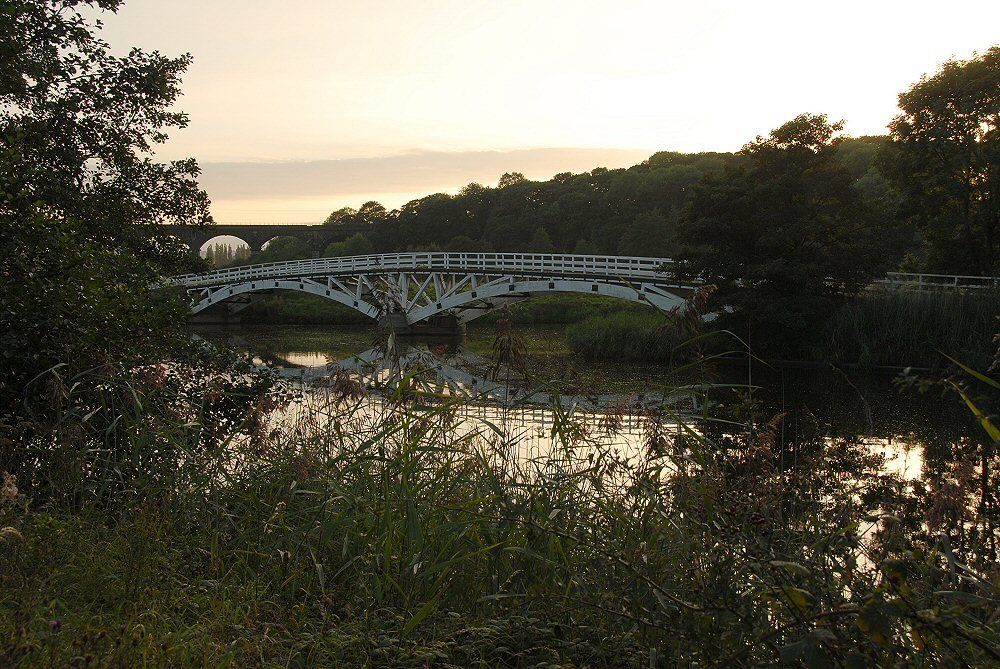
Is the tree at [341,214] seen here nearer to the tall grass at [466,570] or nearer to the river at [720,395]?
the river at [720,395]

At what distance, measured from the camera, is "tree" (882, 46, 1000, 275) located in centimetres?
2350

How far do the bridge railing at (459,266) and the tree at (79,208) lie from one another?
13.5m

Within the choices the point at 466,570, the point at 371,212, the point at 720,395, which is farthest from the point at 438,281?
the point at 371,212

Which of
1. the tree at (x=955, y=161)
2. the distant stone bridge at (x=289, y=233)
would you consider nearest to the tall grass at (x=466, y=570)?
the tree at (x=955, y=161)

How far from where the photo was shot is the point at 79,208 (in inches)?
412

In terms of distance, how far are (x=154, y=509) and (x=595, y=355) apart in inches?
723

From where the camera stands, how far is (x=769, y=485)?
3.57 m

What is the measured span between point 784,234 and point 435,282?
1524cm

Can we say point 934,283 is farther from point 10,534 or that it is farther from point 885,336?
point 10,534

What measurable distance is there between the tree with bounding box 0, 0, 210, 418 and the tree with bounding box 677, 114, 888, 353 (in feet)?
39.8

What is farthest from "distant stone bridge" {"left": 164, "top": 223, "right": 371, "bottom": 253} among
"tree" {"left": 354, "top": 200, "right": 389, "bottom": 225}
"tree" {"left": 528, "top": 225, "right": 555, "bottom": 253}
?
"tree" {"left": 528, "top": 225, "right": 555, "bottom": 253}

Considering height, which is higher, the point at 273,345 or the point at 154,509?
the point at 154,509

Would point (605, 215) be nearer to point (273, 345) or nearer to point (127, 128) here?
point (273, 345)

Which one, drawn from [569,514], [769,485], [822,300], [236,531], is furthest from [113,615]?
[822,300]
